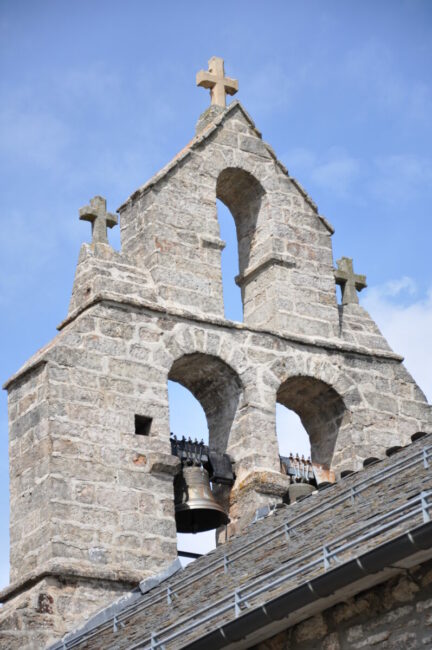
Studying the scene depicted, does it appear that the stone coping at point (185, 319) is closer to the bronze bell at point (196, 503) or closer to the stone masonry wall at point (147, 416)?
the stone masonry wall at point (147, 416)

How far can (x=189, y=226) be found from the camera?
621 inches

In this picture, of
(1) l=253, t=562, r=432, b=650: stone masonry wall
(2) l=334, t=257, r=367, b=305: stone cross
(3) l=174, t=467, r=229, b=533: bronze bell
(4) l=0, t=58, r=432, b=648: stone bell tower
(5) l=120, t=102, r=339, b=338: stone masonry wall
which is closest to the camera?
(1) l=253, t=562, r=432, b=650: stone masonry wall

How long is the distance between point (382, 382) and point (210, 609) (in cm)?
557

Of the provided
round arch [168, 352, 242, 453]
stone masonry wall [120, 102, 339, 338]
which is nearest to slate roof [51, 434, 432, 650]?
round arch [168, 352, 242, 453]

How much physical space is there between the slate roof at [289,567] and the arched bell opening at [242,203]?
3.33 m

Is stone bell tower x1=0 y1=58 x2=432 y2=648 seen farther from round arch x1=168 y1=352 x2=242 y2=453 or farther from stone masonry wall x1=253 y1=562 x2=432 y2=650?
stone masonry wall x1=253 y1=562 x2=432 y2=650

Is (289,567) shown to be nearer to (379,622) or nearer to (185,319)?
(379,622)

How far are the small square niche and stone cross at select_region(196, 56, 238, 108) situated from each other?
400 cm

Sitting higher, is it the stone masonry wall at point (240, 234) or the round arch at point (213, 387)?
the stone masonry wall at point (240, 234)

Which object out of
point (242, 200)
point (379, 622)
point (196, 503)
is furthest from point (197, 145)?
point (379, 622)

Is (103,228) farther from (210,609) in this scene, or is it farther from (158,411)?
(210,609)

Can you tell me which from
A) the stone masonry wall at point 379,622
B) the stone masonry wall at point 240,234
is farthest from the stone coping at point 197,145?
the stone masonry wall at point 379,622

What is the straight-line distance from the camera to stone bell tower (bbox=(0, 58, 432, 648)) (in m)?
13.7

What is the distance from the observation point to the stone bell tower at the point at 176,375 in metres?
13.7
